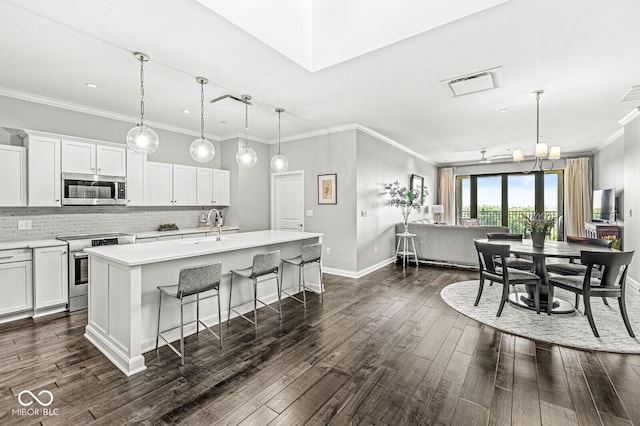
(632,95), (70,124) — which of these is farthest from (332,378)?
(632,95)

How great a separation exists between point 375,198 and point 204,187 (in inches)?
135

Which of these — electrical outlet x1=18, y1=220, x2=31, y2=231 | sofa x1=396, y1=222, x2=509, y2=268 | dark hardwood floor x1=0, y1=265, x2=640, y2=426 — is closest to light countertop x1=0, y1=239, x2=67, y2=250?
electrical outlet x1=18, y1=220, x2=31, y2=231

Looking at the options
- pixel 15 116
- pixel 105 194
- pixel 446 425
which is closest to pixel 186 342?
pixel 446 425

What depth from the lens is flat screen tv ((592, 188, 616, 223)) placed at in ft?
19.3

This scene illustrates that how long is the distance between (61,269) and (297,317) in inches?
118

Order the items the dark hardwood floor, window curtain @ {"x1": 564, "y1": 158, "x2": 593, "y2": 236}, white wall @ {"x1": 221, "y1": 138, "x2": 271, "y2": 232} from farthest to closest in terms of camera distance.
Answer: window curtain @ {"x1": 564, "y1": 158, "x2": 593, "y2": 236} < white wall @ {"x1": 221, "y1": 138, "x2": 271, "y2": 232} < the dark hardwood floor

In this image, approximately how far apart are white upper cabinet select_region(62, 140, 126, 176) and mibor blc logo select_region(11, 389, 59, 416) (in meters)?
2.90

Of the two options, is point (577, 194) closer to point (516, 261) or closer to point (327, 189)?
point (516, 261)

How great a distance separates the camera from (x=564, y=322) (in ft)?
10.7

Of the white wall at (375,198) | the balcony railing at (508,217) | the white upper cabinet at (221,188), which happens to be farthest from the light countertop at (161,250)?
the balcony railing at (508,217)

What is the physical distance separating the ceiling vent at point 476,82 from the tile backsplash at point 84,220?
16.4ft

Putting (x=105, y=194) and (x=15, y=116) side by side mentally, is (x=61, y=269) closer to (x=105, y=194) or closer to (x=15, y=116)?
(x=105, y=194)

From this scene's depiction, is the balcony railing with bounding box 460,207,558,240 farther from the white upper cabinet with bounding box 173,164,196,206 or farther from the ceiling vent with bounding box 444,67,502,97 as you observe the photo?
the white upper cabinet with bounding box 173,164,196,206

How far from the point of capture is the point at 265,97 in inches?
157
